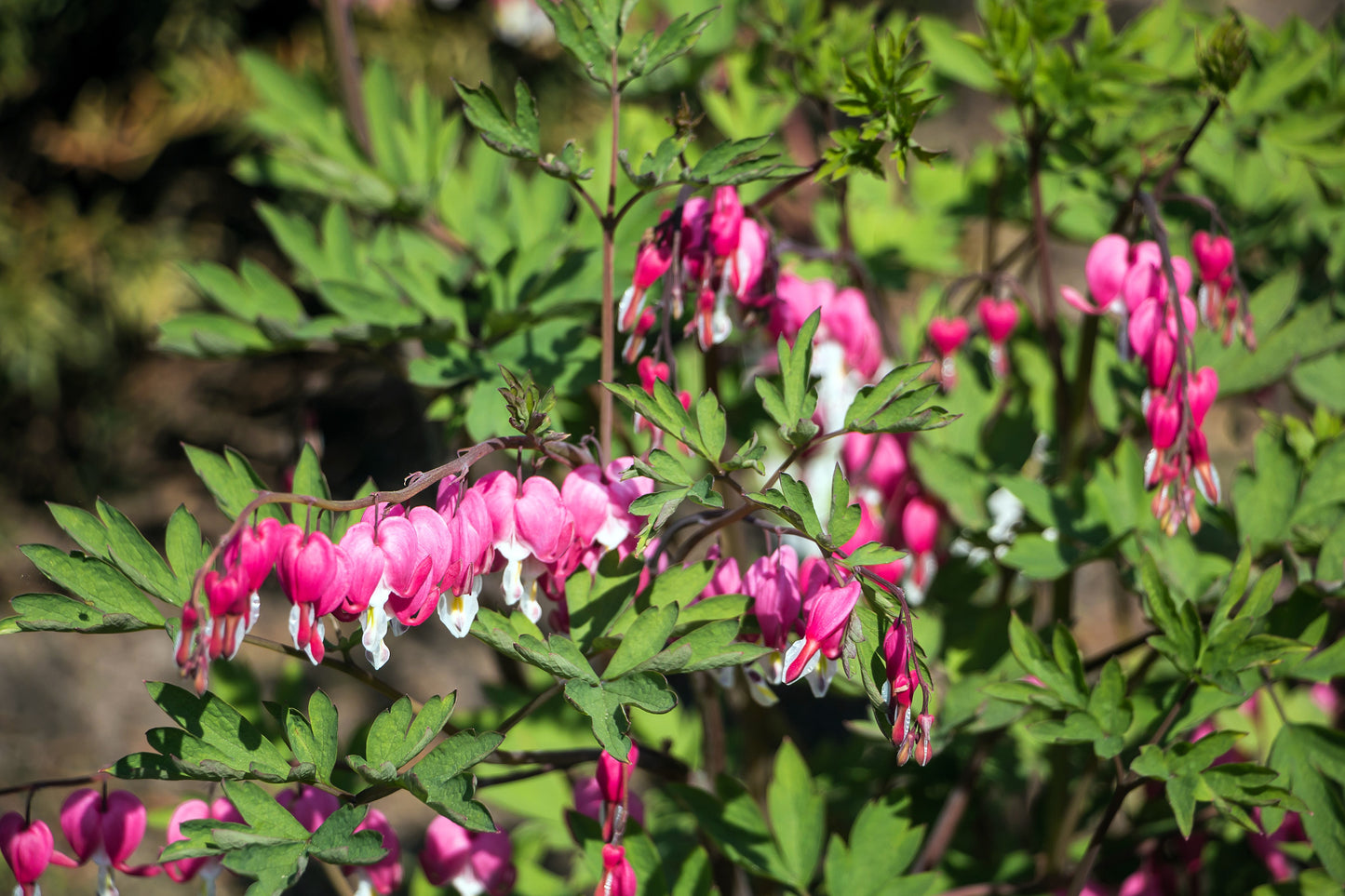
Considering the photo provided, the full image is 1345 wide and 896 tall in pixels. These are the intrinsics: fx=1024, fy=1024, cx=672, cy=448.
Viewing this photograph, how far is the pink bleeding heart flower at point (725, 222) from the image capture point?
0.96m

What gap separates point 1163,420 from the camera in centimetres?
99

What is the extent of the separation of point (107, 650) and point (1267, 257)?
3.13 metres

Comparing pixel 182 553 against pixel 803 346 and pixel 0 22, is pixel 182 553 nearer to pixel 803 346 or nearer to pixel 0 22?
pixel 803 346

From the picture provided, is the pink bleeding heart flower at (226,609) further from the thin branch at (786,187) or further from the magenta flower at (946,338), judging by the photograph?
the magenta flower at (946,338)

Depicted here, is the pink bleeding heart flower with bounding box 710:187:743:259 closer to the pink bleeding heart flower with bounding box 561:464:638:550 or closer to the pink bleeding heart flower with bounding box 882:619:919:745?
the pink bleeding heart flower with bounding box 561:464:638:550

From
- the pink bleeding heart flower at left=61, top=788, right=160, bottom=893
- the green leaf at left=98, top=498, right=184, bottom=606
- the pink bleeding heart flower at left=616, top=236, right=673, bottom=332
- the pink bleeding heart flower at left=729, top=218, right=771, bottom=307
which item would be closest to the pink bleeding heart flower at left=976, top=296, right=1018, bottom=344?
the pink bleeding heart flower at left=729, top=218, right=771, bottom=307

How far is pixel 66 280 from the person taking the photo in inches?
110

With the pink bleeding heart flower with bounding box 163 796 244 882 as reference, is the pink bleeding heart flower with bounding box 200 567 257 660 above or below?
above

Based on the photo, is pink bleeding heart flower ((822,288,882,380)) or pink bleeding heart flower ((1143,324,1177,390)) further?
pink bleeding heart flower ((822,288,882,380))

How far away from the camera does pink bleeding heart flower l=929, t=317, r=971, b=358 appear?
1235mm

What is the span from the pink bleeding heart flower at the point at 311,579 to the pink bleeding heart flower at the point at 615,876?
313 millimetres

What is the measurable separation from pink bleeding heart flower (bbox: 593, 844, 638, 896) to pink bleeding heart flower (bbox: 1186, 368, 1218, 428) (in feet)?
2.25

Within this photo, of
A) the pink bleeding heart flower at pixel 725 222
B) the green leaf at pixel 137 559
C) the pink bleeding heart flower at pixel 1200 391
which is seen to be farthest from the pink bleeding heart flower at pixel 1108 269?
the green leaf at pixel 137 559

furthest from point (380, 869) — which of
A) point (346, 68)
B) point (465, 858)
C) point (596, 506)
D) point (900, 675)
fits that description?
point (346, 68)
